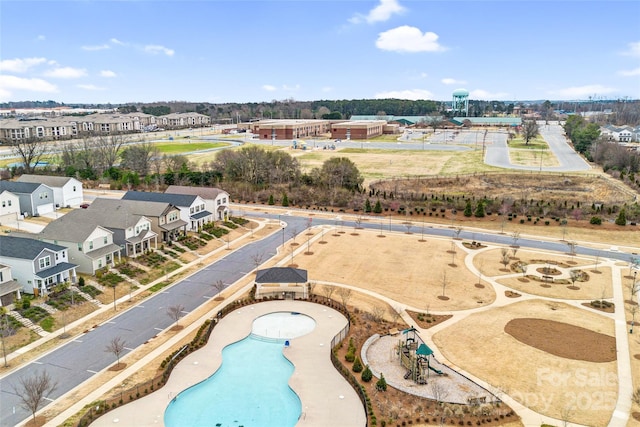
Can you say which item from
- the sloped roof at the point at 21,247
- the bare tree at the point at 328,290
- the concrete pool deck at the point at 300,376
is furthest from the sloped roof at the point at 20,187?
the bare tree at the point at 328,290

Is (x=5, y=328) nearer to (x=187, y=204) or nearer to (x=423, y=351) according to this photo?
(x=187, y=204)

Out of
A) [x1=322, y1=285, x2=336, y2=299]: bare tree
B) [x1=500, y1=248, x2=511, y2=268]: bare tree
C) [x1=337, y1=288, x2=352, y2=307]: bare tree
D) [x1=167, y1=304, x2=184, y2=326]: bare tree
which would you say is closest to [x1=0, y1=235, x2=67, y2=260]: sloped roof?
[x1=167, y1=304, x2=184, y2=326]: bare tree

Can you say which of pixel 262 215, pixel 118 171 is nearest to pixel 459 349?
pixel 262 215

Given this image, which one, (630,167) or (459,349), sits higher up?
(630,167)

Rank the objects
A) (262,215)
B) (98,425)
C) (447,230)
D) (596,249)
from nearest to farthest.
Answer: (98,425), (596,249), (447,230), (262,215)

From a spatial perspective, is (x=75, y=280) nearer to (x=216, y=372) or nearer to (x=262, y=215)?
(x=216, y=372)

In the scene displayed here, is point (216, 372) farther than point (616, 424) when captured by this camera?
Yes

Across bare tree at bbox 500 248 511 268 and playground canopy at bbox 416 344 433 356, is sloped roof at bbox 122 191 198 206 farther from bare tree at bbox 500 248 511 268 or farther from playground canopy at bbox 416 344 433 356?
playground canopy at bbox 416 344 433 356

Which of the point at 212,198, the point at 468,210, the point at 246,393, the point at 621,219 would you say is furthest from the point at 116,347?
the point at 621,219
